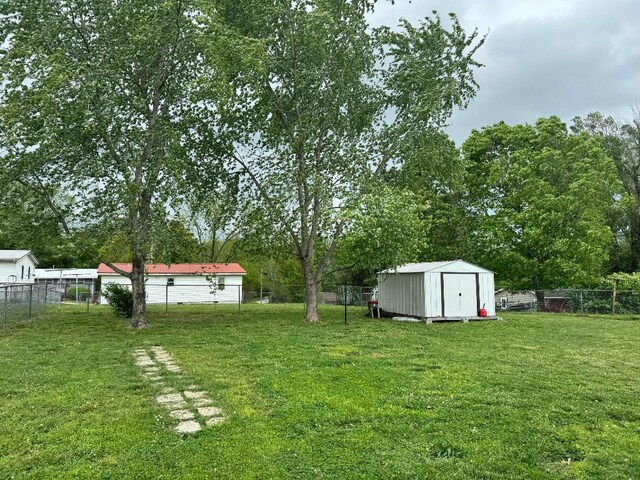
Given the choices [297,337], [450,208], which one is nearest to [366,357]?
[297,337]

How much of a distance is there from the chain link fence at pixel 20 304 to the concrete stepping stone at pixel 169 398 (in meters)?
9.20

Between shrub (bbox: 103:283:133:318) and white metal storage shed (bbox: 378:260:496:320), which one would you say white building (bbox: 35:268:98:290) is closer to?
shrub (bbox: 103:283:133:318)

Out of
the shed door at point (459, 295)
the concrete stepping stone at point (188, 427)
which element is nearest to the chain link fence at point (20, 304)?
the concrete stepping stone at point (188, 427)

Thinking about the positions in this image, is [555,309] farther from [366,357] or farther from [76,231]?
[76,231]

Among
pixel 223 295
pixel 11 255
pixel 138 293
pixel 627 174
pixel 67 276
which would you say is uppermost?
pixel 627 174

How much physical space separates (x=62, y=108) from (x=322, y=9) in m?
7.52

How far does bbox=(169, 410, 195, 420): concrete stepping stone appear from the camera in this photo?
4.73 m

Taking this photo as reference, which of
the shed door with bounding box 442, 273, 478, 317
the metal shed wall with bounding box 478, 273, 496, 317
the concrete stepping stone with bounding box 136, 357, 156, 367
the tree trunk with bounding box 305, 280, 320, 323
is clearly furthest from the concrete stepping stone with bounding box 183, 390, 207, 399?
the metal shed wall with bounding box 478, 273, 496, 317

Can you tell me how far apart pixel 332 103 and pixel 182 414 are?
471 inches

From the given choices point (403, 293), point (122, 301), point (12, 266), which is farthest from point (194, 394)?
point (12, 266)

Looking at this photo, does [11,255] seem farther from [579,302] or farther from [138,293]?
[579,302]

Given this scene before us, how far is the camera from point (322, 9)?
1388 cm

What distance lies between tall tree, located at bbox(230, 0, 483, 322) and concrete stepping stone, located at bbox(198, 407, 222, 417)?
364 inches

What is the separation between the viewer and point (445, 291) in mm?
16016
